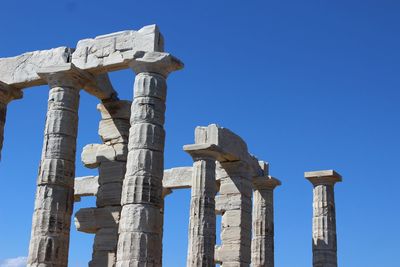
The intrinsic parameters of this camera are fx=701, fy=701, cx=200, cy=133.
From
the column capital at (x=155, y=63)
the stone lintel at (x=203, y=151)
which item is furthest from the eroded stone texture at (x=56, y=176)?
the stone lintel at (x=203, y=151)

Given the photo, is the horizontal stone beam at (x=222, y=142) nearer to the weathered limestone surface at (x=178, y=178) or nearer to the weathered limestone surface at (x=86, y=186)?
the weathered limestone surface at (x=178, y=178)

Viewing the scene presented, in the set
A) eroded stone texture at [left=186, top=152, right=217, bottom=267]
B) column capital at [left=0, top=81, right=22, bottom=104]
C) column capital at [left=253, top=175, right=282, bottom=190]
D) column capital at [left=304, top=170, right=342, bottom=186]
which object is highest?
column capital at [left=0, top=81, right=22, bottom=104]

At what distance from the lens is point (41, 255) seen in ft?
73.8

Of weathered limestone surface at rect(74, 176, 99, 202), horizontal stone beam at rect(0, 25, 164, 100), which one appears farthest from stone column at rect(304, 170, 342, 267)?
horizontal stone beam at rect(0, 25, 164, 100)

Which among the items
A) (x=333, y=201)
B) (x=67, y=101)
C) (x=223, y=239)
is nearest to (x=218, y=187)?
(x=223, y=239)

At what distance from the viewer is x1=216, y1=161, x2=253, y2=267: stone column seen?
29448 millimetres

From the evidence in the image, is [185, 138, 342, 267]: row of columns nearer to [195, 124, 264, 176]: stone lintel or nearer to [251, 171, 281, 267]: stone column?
[251, 171, 281, 267]: stone column

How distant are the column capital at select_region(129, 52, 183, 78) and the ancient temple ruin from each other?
0.03 metres

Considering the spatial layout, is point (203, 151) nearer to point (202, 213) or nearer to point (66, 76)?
point (202, 213)

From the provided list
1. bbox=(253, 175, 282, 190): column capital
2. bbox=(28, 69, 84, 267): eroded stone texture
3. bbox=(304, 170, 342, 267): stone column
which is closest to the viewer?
bbox=(28, 69, 84, 267): eroded stone texture

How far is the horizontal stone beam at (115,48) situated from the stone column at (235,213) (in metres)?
8.83

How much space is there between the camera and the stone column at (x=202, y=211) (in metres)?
27.8

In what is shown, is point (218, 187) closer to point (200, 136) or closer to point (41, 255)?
point (200, 136)

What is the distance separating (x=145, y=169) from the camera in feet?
70.7
